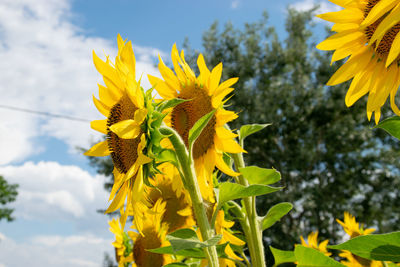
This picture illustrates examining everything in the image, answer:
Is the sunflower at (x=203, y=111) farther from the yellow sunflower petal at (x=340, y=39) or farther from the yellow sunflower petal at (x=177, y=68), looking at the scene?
the yellow sunflower petal at (x=340, y=39)

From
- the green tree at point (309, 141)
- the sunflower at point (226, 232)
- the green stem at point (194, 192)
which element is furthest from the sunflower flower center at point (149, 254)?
the green tree at point (309, 141)

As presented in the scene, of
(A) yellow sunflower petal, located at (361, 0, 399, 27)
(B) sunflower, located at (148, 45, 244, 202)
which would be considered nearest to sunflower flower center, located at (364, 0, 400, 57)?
(A) yellow sunflower petal, located at (361, 0, 399, 27)

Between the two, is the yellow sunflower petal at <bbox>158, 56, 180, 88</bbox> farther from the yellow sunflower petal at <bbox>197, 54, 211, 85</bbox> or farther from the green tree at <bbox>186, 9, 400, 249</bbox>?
the green tree at <bbox>186, 9, 400, 249</bbox>

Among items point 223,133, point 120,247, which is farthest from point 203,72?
point 120,247

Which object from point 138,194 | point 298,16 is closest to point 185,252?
point 138,194

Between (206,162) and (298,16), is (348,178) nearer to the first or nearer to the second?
(298,16)

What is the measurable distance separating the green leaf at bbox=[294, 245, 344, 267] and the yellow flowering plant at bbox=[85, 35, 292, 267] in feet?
0.37

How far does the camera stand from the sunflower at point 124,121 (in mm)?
626

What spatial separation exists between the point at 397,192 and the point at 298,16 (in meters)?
5.40

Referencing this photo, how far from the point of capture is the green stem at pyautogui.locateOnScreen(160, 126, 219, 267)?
632 mm

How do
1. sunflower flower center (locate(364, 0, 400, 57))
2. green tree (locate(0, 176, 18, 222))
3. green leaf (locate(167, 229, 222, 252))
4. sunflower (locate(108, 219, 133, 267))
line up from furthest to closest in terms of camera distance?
green tree (locate(0, 176, 18, 222)), sunflower (locate(108, 219, 133, 267)), sunflower flower center (locate(364, 0, 400, 57)), green leaf (locate(167, 229, 222, 252))

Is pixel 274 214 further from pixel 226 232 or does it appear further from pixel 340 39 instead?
pixel 340 39

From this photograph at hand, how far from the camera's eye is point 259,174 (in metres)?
0.80

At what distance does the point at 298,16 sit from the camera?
37.9 feet
